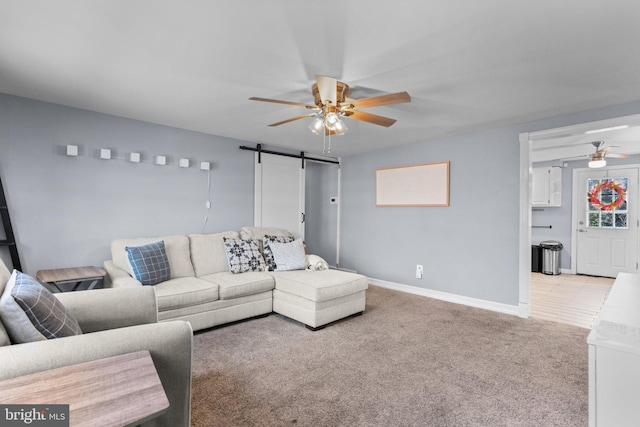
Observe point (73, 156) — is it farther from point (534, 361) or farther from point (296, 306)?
point (534, 361)

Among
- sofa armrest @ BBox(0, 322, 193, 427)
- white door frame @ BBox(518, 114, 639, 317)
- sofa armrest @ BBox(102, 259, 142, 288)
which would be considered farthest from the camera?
white door frame @ BBox(518, 114, 639, 317)

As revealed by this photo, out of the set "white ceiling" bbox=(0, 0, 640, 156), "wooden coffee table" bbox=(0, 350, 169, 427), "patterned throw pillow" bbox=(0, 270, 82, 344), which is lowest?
"wooden coffee table" bbox=(0, 350, 169, 427)

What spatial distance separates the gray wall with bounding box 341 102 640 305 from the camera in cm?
376

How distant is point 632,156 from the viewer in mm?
5586

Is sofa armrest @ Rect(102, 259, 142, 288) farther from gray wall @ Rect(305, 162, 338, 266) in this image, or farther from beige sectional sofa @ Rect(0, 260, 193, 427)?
gray wall @ Rect(305, 162, 338, 266)

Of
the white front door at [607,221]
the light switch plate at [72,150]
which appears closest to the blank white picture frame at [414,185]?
the white front door at [607,221]

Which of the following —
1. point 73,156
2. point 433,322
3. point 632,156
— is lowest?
point 433,322

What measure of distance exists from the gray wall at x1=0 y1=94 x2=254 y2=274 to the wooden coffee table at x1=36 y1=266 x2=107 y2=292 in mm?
248

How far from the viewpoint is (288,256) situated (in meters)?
3.95

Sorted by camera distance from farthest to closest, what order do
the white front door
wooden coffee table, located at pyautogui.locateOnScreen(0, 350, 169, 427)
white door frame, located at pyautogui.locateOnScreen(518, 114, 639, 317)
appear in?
1. the white front door
2. white door frame, located at pyautogui.locateOnScreen(518, 114, 639, 317)
3. wooden coffee table, located at pyautogui.locateOnScreen(0, 350, 169, 427)

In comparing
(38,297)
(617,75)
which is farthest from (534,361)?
(38,297)

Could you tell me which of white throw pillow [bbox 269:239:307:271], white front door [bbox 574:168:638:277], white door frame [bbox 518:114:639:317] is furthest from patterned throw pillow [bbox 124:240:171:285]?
white front door [bbox 574:168:638:277]

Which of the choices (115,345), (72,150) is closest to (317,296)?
(115,345)

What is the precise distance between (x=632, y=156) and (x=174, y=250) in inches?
296
